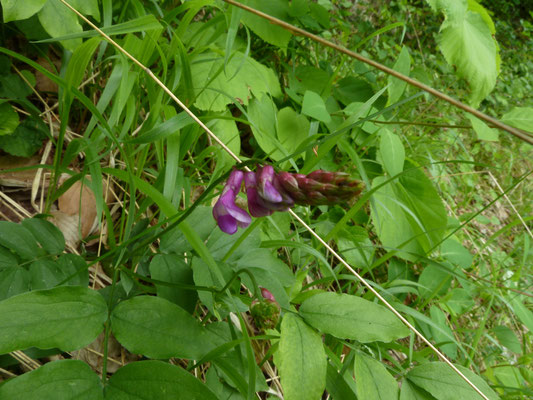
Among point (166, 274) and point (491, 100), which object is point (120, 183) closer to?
point (166, 274)

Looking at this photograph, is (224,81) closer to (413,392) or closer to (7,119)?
(7,119)

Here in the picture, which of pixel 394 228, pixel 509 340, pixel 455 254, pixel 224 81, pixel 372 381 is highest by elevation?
pixel 224 81

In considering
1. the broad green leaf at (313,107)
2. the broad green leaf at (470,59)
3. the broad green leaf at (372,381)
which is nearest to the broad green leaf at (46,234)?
the broad green leaf at (372,381)

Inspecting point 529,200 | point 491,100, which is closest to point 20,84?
point 529,200

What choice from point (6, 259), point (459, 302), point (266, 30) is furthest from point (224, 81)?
point (459, 302)

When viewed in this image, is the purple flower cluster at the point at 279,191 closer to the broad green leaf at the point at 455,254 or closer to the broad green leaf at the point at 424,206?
the broad green leaf at the point at 424,206

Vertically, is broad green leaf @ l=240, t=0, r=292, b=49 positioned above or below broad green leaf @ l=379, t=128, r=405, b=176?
above

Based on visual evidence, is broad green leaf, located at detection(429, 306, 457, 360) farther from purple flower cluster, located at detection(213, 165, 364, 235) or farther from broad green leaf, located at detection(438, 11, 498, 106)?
purple flower cluster, located at detection(213, 165, 364, 235)

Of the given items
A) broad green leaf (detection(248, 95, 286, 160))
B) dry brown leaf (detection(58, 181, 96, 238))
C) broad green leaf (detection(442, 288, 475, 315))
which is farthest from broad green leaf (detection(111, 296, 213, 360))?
broad green leaf (detection(442, 288, 475, 315))
